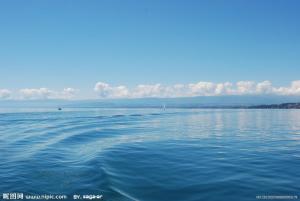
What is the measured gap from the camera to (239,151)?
21297 mm

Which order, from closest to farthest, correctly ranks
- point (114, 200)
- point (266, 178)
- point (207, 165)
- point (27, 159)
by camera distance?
1. point (114, 200)
2. point (266, 178)
3. point (207, 165)
4. point (27, 159)

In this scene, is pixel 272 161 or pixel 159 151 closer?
pixel 272 161

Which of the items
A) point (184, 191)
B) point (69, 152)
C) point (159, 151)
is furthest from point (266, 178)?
point (69, 152)

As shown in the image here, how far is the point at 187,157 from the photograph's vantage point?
1894 cm

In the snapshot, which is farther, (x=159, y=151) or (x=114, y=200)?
(x=159, y=151)

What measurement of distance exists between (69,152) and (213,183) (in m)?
11.7

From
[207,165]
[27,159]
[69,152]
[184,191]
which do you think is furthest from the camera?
[69,152]

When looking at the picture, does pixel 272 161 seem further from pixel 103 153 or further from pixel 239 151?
pixel 103 153

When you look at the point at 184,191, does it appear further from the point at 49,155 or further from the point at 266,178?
the point at 49,155

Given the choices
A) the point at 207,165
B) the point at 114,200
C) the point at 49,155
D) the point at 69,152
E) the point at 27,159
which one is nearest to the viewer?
the point at 114,200

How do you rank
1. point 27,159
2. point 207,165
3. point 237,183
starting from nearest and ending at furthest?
1. point 237,183
2. point 207,165
3. point 27,159

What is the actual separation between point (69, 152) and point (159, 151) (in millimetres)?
6410

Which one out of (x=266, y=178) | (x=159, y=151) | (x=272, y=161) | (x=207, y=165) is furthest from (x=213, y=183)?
(x=159, y=151)

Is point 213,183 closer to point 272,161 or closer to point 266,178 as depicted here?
point 266,178
